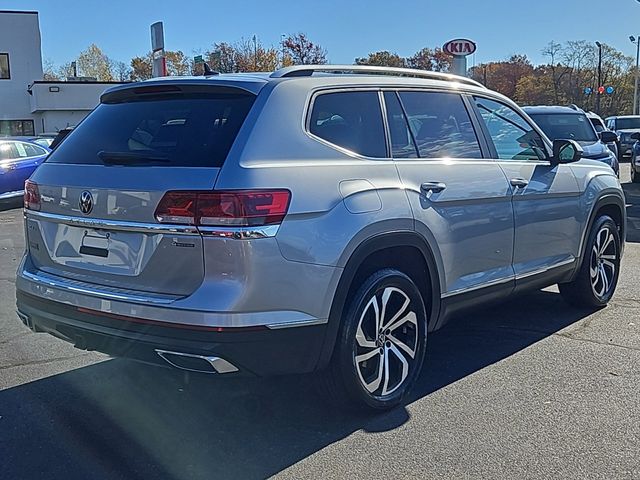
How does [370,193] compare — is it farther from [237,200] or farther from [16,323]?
[16,323]

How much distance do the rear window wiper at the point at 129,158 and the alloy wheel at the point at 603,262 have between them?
3933mm

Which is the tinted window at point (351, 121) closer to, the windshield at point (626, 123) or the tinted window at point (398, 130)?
the tinted window at point (398, 130)

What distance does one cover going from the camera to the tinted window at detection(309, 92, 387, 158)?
3742 millimetres

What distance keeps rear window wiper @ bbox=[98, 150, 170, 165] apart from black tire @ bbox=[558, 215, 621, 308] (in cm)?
379

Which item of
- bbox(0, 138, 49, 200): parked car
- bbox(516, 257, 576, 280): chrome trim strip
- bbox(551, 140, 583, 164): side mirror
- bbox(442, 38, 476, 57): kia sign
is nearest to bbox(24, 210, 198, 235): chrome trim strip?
bbox(516, 257, 576, 280): chrome trim strip

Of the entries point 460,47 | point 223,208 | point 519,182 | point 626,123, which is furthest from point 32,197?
point 626,123

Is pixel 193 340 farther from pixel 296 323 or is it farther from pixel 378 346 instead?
pixel 378 346

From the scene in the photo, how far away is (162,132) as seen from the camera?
3.58 metres

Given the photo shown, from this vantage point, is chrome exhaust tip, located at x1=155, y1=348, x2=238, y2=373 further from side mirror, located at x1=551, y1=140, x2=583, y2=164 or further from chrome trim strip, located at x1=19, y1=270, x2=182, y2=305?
side mirror, located at x1=551, y1=140, x2=583, y2=164

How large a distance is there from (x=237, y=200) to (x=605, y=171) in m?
4.05

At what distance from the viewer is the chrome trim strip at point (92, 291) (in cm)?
325

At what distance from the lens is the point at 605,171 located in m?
6.04

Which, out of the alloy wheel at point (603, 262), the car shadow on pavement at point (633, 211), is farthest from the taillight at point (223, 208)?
the car shadow on pavement at point (633, 211)

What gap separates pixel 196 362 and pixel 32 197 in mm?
1505
